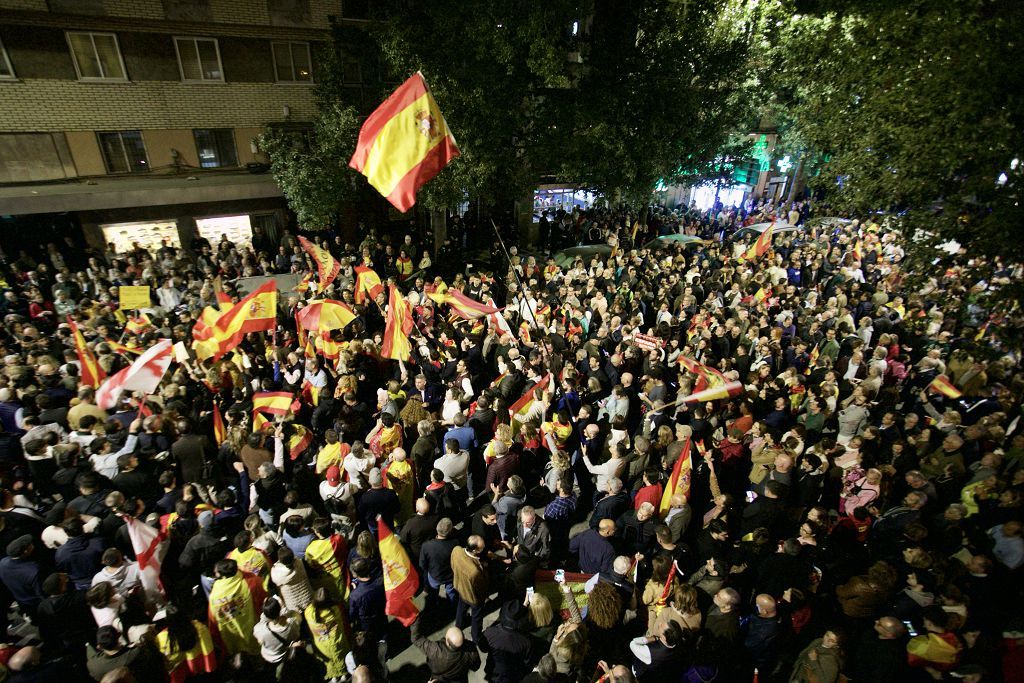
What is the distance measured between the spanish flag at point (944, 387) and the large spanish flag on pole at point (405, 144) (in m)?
8.57

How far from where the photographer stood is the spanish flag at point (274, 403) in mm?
7547

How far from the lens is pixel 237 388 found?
9.16m

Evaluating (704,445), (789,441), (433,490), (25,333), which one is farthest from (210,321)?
(789,441)

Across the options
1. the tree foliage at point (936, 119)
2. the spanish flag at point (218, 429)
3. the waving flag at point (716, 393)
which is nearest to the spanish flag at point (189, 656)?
the spanish flag at point (218, 429)

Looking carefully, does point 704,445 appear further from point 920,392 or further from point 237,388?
point 237,388

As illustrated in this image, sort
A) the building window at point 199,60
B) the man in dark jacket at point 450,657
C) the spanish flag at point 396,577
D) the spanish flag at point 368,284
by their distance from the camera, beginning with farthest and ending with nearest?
the building window at point 199,60
the spanish flag at point 368,284
the spanish flag at point 396,577
the man in dark jacket at point 450,657

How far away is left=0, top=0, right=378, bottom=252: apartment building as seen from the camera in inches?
654

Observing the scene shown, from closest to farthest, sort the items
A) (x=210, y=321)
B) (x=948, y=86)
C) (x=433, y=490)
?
(x=433, y=490)
(x=948, y=86)
(x=210, y=321)

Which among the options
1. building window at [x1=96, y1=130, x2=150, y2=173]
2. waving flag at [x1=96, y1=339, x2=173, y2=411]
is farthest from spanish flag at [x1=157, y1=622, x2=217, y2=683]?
building window at [x1=96, y1=130, x2=150, y2=173]

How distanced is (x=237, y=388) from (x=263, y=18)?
16037 mm

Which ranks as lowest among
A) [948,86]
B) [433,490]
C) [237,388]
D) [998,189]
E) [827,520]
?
[237,388]

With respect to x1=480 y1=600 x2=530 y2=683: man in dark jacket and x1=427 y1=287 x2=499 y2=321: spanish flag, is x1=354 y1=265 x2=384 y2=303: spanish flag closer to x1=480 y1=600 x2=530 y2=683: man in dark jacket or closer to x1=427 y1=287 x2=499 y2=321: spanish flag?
x1=427 y1=287 x2=499 y2=321: spanish flag

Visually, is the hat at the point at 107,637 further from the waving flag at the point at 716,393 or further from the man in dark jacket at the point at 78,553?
the waving flag at the point at 716,393

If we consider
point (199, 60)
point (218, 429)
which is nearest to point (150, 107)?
point (199, 60)
